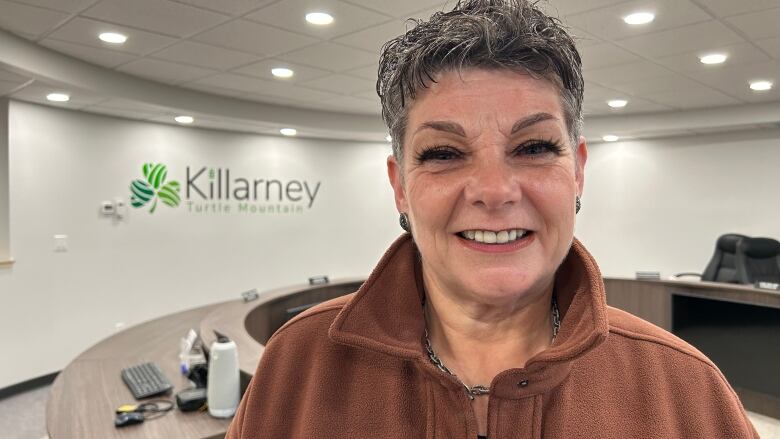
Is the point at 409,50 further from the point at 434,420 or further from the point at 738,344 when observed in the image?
the point at 738,344

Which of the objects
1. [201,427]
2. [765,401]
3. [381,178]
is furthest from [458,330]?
[381,178]

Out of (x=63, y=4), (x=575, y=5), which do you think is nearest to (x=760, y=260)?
(x=575, y=5)

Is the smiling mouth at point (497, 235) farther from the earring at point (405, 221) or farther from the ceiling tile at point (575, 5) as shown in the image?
the ceiling tile at point (575, 5)

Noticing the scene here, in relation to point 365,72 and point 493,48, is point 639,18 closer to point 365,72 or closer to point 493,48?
point 365,72

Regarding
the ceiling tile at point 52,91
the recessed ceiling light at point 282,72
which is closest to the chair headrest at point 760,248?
the recessed ceiling light at point 282,72

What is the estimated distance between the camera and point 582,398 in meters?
0.86

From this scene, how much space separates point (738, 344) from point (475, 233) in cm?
494

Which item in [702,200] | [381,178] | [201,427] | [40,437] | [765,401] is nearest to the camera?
[201,427]

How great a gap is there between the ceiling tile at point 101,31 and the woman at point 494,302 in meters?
3.36

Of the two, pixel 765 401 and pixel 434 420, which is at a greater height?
pixel 434 420

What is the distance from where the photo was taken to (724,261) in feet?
19.9

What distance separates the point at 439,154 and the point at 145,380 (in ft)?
7.58

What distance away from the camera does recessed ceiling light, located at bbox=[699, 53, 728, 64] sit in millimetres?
4270

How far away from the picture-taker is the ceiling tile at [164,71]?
4611mm
